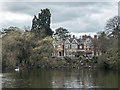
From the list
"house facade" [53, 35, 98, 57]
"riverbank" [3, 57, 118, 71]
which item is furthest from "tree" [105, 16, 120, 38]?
"house facade" [53, 35, 98, 57]

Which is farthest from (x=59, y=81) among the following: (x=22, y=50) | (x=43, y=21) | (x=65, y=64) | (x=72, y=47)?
(x=72, y=47)

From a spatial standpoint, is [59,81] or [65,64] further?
[65,64]

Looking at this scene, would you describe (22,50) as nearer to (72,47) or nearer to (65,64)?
(65,64)

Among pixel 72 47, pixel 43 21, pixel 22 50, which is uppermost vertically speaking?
pixel 43 21

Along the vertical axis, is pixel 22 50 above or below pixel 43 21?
below

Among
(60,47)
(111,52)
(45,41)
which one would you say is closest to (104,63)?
(111,52)

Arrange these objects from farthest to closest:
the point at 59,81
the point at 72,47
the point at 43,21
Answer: the point at 72,47, the point at 43,21, the point at 59,81

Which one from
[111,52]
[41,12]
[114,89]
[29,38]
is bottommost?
[114,89]

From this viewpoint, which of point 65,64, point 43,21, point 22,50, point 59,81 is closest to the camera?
point 59,81

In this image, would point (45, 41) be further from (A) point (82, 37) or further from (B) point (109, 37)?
(A) point (82, 37)

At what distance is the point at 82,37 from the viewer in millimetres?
103625

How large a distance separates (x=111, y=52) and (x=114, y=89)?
29.7 m

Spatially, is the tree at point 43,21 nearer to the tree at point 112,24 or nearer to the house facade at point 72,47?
the house facade at point 72,47

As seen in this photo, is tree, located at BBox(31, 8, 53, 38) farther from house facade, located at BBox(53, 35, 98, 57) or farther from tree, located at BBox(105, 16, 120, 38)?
tree, located at BBox(105, 16, 120, 38)
